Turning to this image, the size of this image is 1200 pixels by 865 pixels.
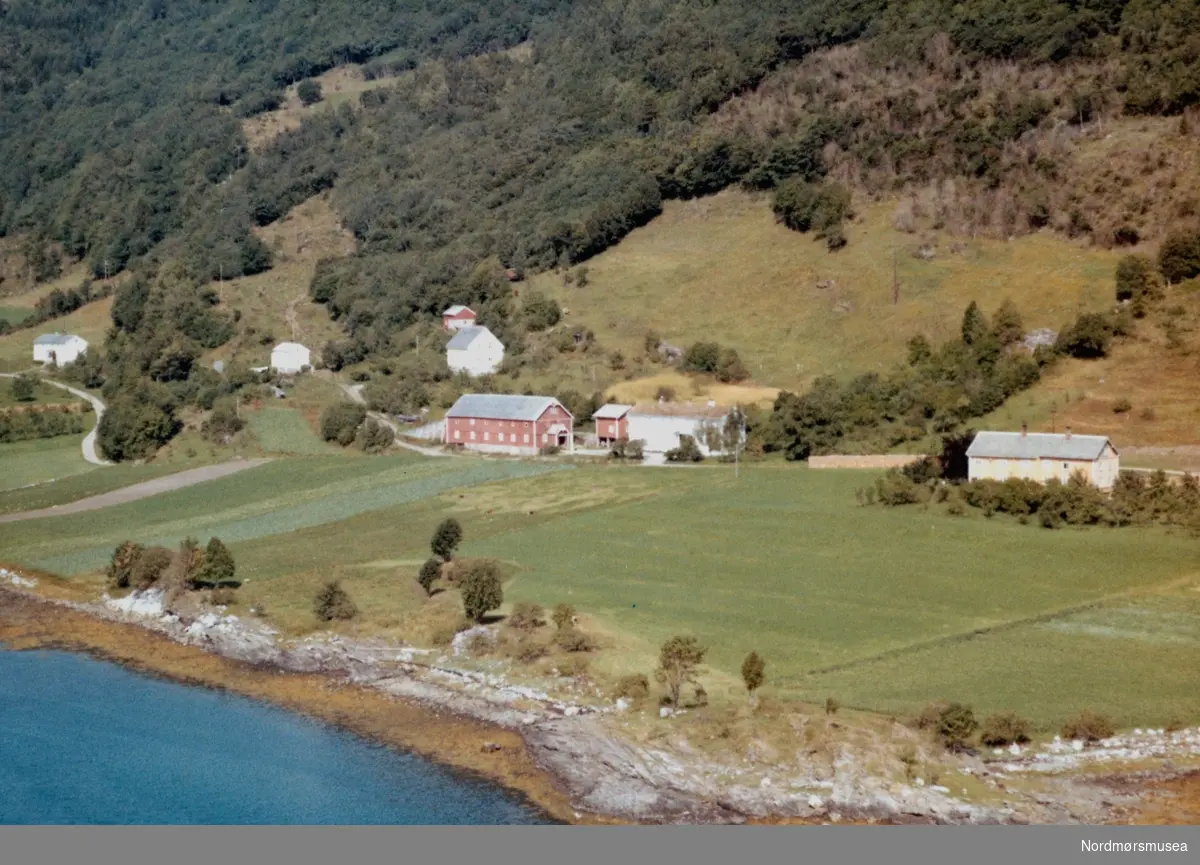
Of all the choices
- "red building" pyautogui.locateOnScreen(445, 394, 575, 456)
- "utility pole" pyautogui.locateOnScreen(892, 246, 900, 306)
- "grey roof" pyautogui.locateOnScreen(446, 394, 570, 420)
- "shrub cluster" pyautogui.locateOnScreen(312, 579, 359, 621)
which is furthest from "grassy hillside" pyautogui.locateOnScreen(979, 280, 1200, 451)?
"shrub cluster" pyautogui.locateOnScreen(312, 579, 359, 621)

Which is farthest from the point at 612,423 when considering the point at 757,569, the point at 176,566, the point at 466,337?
the point at 176,566

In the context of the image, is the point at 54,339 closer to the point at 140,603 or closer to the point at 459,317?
the point at 459,317

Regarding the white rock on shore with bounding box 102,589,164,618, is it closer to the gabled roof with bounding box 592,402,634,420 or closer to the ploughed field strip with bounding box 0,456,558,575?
the ploughed field strip with bounding box 0,456,558,575

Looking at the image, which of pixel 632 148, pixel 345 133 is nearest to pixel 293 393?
pixel 632 148

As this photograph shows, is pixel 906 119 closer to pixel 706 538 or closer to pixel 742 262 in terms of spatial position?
pixel 742 262

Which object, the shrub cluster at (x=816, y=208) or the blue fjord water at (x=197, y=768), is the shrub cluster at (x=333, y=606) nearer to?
the blue fjord water at (x=197, y=768)

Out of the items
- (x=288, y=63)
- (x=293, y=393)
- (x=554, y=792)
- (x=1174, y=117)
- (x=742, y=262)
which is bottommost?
(x=554, y=792)

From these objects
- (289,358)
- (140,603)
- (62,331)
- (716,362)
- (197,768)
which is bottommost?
(197,768)
